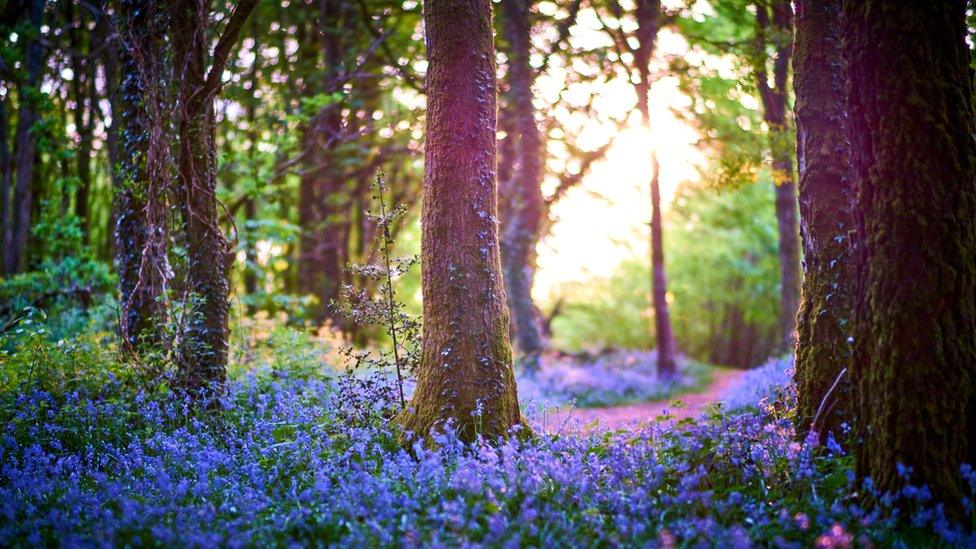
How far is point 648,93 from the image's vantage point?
56.3ft

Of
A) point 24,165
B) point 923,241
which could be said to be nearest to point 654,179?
point 923,241

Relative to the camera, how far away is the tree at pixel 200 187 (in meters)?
8.15

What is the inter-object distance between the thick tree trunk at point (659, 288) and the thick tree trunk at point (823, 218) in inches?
418

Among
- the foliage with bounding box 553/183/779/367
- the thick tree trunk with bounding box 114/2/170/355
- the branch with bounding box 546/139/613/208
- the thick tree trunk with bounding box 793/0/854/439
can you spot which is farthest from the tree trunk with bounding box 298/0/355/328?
the thick tree trunk with bounding box 793/0/854/439

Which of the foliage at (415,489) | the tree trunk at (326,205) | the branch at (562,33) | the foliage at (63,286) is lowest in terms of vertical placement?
the foliage at (415,489)

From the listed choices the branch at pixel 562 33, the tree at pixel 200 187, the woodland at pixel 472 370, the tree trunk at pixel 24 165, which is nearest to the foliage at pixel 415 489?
the woodland at pixel 472 370

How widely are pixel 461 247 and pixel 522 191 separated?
11331 millimetres

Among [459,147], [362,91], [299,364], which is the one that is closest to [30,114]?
[362,91]

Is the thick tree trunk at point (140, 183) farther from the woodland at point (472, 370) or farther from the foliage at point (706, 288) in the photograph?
the foliage at point (706, 288)

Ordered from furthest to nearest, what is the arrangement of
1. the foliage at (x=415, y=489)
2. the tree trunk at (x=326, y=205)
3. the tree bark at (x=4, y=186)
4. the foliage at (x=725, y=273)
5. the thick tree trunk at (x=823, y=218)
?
1. the foliage at (x=725, y=273)
2. the tree trunk at (x=326, y=205)
3. the tree bark at (x=4, y=186)
4. the thick tree trunk at (x=823, y=218)
5. the foliage at (x=415, y=489)

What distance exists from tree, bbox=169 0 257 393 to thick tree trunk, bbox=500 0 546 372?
9.61 m

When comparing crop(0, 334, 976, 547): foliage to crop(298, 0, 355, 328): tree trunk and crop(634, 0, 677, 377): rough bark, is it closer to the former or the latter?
crop(634, 0, 677, 377): rough bark

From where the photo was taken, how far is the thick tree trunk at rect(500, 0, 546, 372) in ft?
56.7

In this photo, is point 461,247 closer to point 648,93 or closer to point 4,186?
point 648,93
